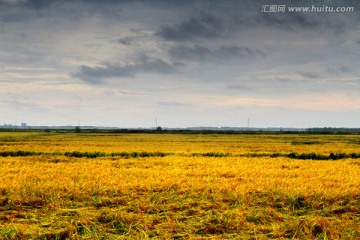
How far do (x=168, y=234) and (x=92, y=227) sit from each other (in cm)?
169

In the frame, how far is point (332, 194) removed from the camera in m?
Answer: 10.2

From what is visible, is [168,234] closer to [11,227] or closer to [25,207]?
[11,227]

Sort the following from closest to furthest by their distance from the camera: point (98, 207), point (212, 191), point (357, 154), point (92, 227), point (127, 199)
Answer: point (92, 227) < point (98, 207) < point (127, 199) < point (212, 191) < point (357, 154)

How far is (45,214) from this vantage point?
8.31 m

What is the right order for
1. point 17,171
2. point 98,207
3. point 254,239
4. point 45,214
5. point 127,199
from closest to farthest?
point 254,239 < point 45,214 < point 98,207 < point 127,199 < point 17,171

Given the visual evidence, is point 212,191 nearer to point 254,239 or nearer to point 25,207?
point 254,239

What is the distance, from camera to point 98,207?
907cm

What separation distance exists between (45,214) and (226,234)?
4546 millimetres

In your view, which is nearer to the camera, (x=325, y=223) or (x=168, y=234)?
(x=168, y=234)

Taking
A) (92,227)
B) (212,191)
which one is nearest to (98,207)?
(92,227)

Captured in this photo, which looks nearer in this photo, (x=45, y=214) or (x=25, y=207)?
(x=45, y=214)

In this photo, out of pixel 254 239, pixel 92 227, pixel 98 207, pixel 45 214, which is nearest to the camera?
pixel 254 239

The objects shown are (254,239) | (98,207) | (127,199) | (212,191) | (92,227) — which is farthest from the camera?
(212,191)

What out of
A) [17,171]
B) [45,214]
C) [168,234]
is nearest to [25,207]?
[45,214]
